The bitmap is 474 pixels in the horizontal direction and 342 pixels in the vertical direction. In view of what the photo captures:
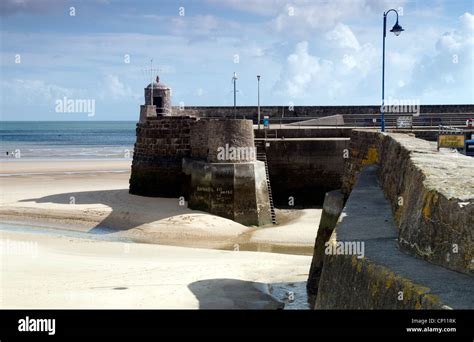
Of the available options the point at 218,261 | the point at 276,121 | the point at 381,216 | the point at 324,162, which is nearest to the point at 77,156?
the point at 276,121

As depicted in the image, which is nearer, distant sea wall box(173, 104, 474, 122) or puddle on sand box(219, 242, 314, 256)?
puddle on sand box(219, 242, 314, 256)

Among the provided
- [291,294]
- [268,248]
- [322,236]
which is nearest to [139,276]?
[291,294]

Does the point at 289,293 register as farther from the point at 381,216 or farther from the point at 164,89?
the point at 164,89

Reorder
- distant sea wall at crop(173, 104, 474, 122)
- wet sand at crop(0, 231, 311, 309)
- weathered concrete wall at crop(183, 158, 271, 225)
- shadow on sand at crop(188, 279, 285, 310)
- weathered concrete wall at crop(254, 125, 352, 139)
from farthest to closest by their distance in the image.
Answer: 1. distant sea wall at crop(173, 104, 474, 122)
2. weathered concrete wall at crop(254, 125, 352, 139)
3. weathered concrete wall at crop(183, 158, 271, 225)
4. shadow on sand at crop(188, 279, 285, 310)
5. wet sand at crop(0, 231, 311, 309)

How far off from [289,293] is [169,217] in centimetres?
804

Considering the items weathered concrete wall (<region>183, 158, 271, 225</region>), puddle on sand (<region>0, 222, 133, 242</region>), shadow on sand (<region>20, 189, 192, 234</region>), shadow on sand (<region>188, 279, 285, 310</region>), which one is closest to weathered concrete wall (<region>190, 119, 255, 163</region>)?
weathered concrete wall (<region>183, 158, 271, 225</region>)

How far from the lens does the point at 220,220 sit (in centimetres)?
1833

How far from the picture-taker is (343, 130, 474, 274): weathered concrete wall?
5.12 meters

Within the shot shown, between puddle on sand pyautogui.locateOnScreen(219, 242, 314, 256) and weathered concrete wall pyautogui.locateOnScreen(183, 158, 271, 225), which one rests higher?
weathered concrete wall pyautogui.locateOnScreen(183, 158, 271, 225)

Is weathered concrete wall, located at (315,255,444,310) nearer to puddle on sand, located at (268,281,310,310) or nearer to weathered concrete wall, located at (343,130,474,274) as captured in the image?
weathered concrete wall, located at (343,130,474,274)

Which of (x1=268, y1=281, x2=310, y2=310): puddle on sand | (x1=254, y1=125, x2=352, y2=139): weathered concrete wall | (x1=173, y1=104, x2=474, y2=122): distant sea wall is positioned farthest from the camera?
(x1=173, y1=104, x2=474, y2=122): distant sea wall

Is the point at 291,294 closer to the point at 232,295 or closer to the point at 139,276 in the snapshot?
the point at 232,295

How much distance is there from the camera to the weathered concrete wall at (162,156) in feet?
69.3

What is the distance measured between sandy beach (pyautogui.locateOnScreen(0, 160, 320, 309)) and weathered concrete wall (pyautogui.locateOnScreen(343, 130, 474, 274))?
3306 millimetres
